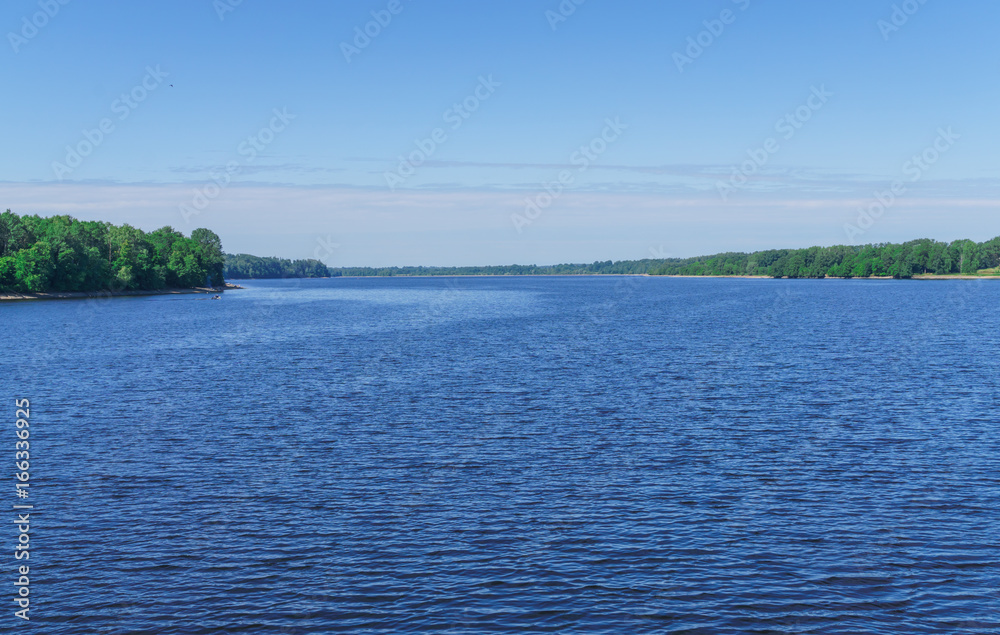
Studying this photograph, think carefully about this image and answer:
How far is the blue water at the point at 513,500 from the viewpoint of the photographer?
17.8m

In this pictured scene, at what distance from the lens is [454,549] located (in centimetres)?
2105

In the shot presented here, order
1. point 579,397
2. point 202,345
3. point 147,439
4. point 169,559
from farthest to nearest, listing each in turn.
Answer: point 202,345, point 579,397, point 147,439, point 169,559

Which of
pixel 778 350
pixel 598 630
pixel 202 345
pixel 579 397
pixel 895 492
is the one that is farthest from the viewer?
pixel 202 345

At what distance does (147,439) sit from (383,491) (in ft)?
46.1

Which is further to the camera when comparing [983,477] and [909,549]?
[983,477]

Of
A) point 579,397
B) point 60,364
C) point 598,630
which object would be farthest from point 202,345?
point 598,630

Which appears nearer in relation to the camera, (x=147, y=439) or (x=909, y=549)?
(x=909, y=549)

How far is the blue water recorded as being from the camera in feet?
58.4

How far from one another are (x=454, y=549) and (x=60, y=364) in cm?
5128

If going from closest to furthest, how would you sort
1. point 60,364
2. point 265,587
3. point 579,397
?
point 265,587 < point 579,397 < point 60,364

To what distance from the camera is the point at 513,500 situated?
25.2 m

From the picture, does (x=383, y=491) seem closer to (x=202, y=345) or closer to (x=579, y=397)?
(x=579, y=397)

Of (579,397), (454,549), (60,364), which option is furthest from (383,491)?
(60,364)

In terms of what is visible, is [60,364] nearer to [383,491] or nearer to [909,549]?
[383,491]
